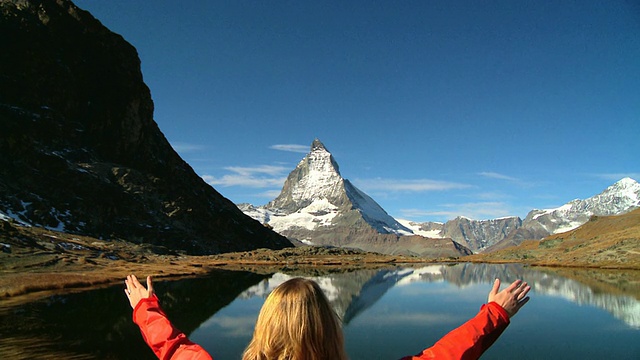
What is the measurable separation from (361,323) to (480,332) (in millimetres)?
33789

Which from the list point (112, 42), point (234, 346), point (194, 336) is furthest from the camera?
point (112, 42)

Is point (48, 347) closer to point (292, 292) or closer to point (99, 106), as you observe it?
point (292, 292)

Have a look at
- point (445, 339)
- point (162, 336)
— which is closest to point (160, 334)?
point (162, 336)

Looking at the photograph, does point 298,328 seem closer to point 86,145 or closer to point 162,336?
point 162,336

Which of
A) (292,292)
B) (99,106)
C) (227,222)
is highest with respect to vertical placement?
(99,106)

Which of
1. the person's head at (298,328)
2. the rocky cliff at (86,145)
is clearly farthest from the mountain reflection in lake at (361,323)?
the rocky cliff at (86,145)

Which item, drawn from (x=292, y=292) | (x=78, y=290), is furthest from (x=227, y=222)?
(x=292, y=292)

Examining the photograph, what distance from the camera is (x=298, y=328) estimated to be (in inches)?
155

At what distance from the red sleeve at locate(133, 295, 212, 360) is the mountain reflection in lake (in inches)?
803

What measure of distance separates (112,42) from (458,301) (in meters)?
190

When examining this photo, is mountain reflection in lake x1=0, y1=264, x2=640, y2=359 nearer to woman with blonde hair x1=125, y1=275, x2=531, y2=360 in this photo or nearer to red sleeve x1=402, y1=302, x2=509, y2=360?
woman with blonde hair x1=125, y1=275, x2=531, y2=360

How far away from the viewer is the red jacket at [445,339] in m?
4.16

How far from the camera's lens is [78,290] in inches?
1941

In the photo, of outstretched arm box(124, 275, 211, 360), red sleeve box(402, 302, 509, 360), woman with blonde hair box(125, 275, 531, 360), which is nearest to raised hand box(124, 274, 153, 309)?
outstretched arm box(124, 275, 211, 360)
